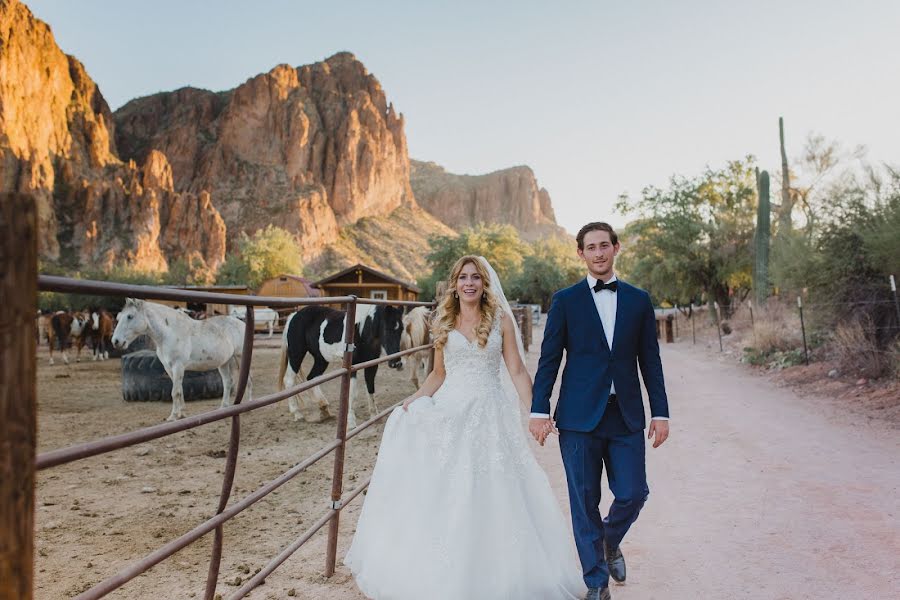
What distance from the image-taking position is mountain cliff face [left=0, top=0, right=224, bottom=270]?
8662 centimetres

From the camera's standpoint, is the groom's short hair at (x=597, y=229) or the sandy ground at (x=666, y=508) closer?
the groom's short hair at (x=597, y=229)

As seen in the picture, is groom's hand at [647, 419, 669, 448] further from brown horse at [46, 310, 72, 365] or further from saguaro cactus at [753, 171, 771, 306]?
brown horse at [46, 310, 72, 365]

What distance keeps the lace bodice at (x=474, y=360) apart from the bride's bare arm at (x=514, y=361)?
0.04 metres

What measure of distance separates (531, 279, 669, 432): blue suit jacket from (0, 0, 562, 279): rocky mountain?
302 feet

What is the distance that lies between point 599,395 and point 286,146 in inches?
5011

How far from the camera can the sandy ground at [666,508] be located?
3.44 meters

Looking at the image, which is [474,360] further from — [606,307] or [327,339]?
[327,339]

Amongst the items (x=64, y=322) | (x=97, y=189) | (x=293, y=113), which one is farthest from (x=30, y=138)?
(x=64, y=322)

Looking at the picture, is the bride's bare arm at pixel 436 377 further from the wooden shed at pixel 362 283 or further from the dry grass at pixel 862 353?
the wooden shed at pixel 362 283

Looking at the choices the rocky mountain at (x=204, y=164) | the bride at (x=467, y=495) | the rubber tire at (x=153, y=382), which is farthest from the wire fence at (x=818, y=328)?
the rocky mountain at (x=204, y=164)

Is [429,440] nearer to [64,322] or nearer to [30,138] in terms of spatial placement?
[64,322]

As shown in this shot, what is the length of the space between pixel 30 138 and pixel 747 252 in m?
100

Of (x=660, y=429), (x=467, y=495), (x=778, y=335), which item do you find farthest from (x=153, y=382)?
(x=778, y=335)

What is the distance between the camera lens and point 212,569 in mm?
2527
